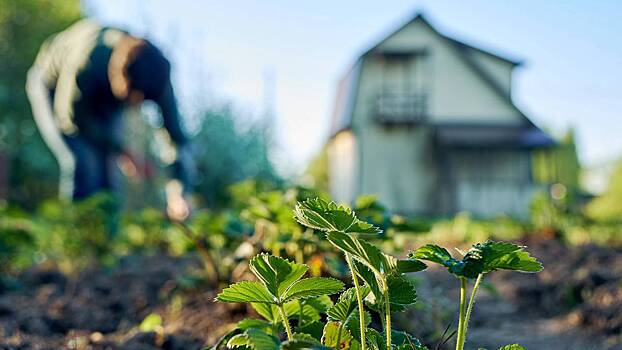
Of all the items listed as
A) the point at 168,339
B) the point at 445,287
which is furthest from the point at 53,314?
the point at 445,287

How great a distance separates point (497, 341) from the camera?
7.65 ft

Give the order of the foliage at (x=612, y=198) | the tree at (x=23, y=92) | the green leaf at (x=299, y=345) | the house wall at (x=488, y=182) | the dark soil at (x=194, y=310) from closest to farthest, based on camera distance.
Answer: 1. the green leaf at (x=299, y=345)
2. the dark soil at (x=194, y=310)
3. the foliage at (x=612, y=198)
4. the house wall at (x=488, y=182)
5. the tree at (x=23, y=92)

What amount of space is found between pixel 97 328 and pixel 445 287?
243 centimetres

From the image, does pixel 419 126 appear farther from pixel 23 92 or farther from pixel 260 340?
pixel 260 340

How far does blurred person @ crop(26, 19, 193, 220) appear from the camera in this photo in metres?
3.48

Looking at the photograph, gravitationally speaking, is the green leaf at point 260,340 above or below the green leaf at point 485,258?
below

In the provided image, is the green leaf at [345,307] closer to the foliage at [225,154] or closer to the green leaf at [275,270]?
the green leaf at [275,270]

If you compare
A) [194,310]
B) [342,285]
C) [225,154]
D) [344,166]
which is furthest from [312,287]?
[344,166]

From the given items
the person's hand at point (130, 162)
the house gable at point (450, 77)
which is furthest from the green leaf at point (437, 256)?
the house gable at point (450, 77)

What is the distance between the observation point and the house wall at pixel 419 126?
674 inches

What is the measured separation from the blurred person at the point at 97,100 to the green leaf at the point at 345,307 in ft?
8.68

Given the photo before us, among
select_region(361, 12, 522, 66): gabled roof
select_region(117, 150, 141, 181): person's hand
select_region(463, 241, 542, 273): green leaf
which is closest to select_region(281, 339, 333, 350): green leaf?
select_region(463, 241, 542, 273): green leaf

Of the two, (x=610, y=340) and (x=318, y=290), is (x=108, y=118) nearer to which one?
(x=610, y=340)

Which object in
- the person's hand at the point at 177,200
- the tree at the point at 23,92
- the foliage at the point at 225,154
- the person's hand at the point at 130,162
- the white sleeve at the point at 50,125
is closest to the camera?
the person's hand at the point at 177,200
